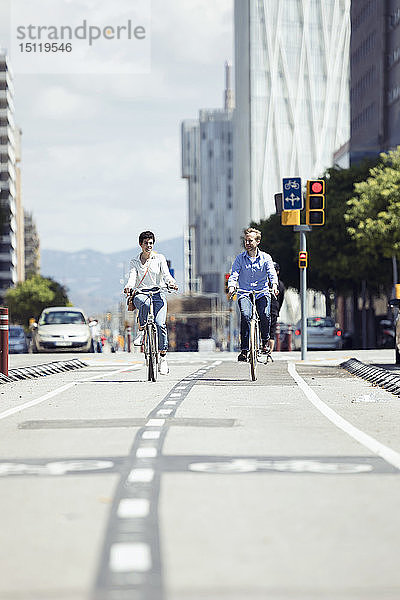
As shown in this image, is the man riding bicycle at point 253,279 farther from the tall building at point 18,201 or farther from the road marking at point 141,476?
the tall building at point 18,201

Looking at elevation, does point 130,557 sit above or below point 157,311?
below

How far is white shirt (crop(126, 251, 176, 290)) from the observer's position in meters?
16.9

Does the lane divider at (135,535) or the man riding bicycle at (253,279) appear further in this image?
the man riding bicycle at (253,279)

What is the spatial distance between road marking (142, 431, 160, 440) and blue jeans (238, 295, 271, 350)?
25.0 ft

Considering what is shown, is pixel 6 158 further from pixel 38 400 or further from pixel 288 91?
pixel 38 400

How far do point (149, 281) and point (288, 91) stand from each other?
5244 inches

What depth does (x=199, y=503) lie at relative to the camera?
5984mm

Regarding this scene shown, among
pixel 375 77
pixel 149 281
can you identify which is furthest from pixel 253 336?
pixel 375 77

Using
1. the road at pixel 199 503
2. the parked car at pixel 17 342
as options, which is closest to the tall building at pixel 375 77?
the parked car at pixel 17 342

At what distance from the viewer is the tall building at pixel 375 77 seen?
287 ft

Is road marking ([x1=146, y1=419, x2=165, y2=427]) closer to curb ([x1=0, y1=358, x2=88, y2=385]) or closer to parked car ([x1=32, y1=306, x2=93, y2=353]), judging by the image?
curb ([x1=0, y1=358, x2=88, y2=385])

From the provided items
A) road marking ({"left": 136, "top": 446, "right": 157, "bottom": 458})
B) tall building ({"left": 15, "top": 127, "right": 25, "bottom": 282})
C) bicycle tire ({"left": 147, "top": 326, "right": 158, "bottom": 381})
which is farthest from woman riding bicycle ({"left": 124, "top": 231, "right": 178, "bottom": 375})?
tall building ({"left": 15, "top": 127, "right": 25, "bottom": 282})

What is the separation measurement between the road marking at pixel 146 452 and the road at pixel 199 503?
3 centimetres

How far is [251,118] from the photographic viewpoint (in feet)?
486
